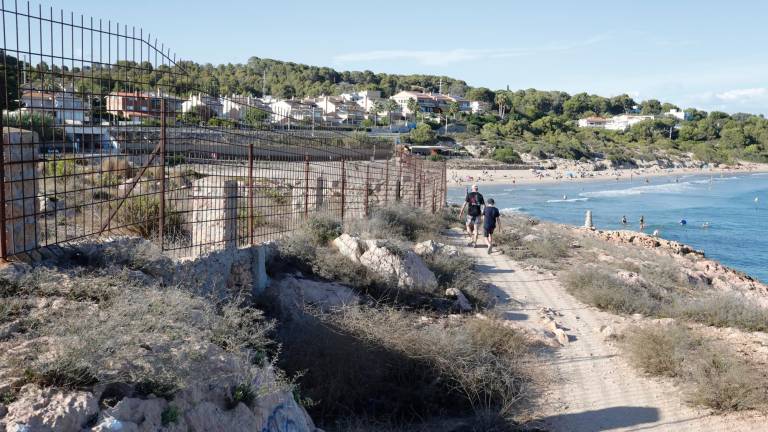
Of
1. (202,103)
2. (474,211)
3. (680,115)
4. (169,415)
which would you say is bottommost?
(169,415)

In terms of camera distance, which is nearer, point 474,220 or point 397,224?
point 397,224

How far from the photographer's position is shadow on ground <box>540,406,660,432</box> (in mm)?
7293

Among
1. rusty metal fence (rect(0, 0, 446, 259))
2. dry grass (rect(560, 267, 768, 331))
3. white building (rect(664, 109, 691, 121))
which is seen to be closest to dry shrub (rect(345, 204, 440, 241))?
rusty metal fence (rect(0, 0, 446, 259))

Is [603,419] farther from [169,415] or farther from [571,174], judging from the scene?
[571,174]

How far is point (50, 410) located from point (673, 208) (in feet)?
176

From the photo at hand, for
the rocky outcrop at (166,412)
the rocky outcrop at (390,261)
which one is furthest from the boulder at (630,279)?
the rocky outcrop at (166,412)

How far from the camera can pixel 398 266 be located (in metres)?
10.5

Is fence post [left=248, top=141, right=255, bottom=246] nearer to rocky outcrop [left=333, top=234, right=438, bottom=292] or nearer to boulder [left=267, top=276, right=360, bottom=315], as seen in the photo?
boulder [left=267, top=276, right=360, bottom=315]

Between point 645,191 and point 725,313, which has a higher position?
point 725,313

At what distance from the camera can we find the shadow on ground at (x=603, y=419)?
7.29m

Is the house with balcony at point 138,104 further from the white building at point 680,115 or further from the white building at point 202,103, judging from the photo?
the white building at point 680,115

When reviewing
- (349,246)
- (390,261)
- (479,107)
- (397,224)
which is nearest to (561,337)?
(390,261)

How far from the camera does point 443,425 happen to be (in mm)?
7125

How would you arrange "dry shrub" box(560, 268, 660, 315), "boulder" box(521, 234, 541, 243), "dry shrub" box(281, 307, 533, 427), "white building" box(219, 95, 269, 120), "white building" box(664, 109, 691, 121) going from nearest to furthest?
1. "dry shrub" box(281, 307, 533, 427)
2. "white building" box(219, 95, 269, 120)
3. "dry shrub" box(560, 268, 660, 315)
4. "boulder" box(521, 234, 541, 243)
5. "white building" box(664, 109, 691, 121)
